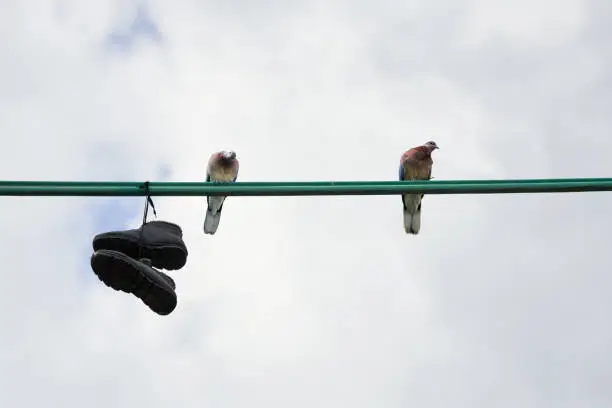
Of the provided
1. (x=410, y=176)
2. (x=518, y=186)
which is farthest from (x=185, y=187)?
(x=410, y=176)

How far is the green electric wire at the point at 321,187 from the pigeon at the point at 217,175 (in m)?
5.44

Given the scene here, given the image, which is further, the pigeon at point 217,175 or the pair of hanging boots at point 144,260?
the pigeon at point 217,175

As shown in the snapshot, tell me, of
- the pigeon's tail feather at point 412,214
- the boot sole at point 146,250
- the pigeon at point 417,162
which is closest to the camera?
the boot sole at point 146,250

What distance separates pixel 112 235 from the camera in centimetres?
436

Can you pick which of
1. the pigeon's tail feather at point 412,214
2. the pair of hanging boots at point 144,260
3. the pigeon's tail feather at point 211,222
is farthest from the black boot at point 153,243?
the pigeon's tail feather at point 211,222

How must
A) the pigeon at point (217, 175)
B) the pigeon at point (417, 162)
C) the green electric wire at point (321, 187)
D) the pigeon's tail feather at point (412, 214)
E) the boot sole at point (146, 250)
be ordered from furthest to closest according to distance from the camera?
the pigeon at point (217, 175) < the pigeon at point (417, 162) < the pigeon's tail feather at point (412, 214) < the boot sole at point (146, 250) < the green electric wire at point (321, 187)

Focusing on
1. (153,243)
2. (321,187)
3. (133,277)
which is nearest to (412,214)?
(153,243)

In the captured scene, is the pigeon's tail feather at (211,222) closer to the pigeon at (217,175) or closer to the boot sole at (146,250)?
the pigeon at (217,175)

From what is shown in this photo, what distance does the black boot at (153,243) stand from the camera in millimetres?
4359

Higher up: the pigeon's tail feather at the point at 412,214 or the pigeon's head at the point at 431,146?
the pigeon's head at the point at 431,146

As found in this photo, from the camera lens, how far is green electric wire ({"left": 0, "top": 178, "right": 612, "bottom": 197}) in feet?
13.0

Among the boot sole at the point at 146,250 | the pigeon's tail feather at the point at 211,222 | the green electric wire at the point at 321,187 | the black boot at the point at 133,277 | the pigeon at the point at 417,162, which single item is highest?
the pigeon at the point at 417,162

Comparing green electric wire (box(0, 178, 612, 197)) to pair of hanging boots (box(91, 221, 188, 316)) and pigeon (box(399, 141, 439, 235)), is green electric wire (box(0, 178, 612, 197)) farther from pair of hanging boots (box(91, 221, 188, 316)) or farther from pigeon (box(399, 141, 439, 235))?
pigeon (box(399, 141, 439, 235))

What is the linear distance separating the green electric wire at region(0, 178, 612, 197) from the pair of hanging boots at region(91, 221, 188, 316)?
1.14 ft
